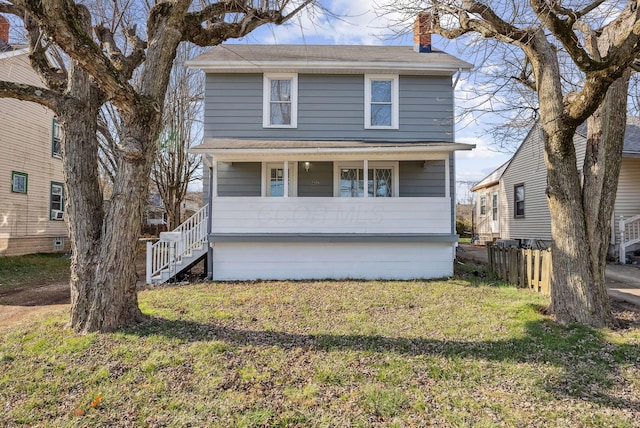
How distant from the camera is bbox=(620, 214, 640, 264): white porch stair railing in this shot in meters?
11.2

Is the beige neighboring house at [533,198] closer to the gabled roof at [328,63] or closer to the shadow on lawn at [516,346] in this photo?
the gabled roof at [328,63]

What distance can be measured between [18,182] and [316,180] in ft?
40.7

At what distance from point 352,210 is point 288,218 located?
65.4 inches

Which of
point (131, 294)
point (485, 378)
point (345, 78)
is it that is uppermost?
point (345, 78)

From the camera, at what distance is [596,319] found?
15.7 feet

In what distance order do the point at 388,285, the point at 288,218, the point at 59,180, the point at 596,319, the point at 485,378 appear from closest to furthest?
the point at 485,378
the point at 596,319
the point at 388,285
the point at 288,218
the point at 59,180

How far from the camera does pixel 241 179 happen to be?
10.4 meters

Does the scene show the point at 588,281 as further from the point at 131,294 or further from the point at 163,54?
the point at 163,54

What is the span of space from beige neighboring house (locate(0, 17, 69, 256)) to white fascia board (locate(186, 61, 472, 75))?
24.9 ft

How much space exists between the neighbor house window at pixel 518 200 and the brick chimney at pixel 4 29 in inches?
840

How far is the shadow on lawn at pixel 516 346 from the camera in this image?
3535 millimetres

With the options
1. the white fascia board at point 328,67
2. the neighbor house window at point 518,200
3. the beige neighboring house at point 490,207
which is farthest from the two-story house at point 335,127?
the beige neighboring house at point 490,207

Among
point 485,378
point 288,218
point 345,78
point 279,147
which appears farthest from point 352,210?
point 485,378

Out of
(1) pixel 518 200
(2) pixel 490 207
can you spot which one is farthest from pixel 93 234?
(2) pixel 490 207
